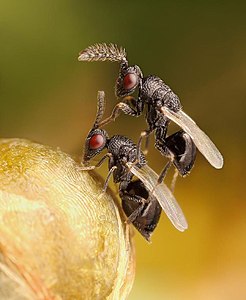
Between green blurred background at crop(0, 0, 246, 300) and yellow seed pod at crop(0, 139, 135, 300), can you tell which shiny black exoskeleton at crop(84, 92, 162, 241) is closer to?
yellow seed pod at crop(0, 139, 135, 300)

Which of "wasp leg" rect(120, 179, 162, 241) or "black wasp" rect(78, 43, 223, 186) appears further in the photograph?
"black wasp" rect(78, 43, 223, 186)

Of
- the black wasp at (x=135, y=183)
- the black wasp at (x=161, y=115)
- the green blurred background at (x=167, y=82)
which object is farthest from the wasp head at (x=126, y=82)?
the green blurred background at (x=167, y=82)

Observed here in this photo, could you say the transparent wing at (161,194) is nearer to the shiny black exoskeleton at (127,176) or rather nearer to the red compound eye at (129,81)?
the shiny black exoskeleton at (127,176)

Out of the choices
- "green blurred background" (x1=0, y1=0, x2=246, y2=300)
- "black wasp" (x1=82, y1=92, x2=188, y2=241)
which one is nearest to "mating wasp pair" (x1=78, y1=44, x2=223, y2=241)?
"black wasp" (x1=82, y1=92, x2=188, y2=241)

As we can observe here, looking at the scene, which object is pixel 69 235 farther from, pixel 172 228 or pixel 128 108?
pixel 172 228

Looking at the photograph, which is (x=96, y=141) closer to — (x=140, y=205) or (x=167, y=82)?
(x=140, y=205)

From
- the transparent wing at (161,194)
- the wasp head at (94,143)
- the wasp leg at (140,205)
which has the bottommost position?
the wasp leg at (140,205)
